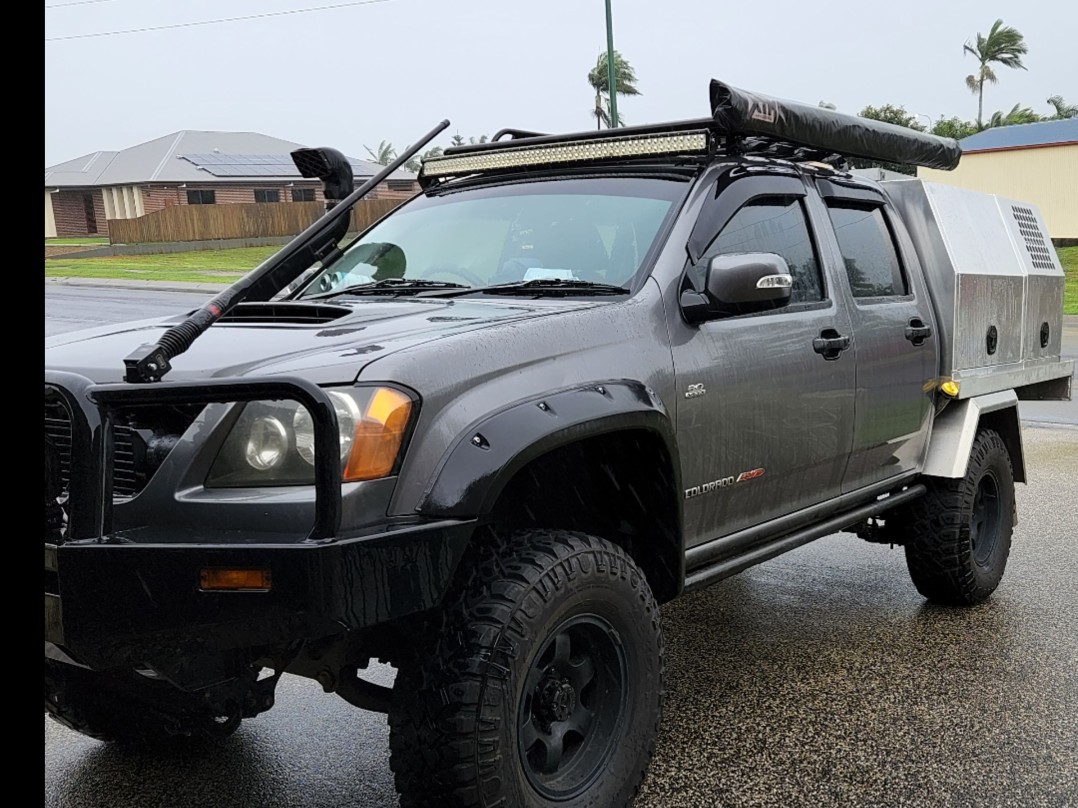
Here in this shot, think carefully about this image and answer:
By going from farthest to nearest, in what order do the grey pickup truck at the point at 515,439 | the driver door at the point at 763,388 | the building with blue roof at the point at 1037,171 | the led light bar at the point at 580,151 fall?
the building with blue roof at the point at 1037,171 < the led light bar at the point at 580,151 < the driver door at the point at 763,388 < the grey pickup truck at the point at 515,439

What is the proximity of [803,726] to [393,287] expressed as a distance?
2.10 meters

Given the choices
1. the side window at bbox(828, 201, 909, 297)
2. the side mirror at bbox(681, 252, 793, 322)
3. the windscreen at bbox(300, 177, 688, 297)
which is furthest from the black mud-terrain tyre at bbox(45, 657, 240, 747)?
the side window at bbox(828, 201, 909, 297)

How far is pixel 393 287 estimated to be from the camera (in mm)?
4004

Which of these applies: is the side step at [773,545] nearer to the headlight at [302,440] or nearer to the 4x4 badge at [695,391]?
the 4x4 badge at [695,391]

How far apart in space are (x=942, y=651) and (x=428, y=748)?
113 inches

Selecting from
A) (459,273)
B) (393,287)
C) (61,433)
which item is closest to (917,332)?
(459,273)

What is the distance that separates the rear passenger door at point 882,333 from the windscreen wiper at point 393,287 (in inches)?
63.8

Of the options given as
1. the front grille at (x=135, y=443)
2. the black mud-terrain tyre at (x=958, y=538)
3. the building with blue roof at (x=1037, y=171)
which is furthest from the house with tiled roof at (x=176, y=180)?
the front grille at (x=135, y=443)

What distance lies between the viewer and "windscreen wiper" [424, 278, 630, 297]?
11.9ft

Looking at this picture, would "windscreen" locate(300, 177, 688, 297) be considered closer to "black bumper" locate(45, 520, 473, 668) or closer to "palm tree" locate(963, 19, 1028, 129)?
"black bumper" locate(45, 520, 473, 668)

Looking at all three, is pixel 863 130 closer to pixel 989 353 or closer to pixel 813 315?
pixel 813 315

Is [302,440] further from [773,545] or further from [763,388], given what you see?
[773,545]

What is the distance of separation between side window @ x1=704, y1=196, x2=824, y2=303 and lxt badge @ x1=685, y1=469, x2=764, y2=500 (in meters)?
0.70

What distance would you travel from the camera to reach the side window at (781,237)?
410 centimetres
